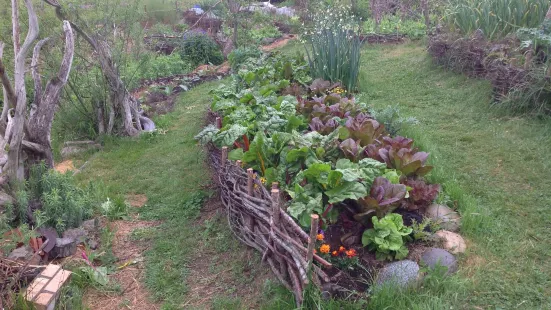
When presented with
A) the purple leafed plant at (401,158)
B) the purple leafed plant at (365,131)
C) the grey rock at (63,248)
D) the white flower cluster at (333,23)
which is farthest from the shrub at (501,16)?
the grey rock at (63,248)

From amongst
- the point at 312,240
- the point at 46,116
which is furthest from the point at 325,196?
the point at 46,116

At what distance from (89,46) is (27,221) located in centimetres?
354

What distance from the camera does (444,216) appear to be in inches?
136

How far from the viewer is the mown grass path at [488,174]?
9.55 feet

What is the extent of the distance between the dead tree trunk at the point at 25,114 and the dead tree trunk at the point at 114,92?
4.94ft

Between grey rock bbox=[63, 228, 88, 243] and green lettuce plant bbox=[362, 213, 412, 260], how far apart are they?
2.31 meters

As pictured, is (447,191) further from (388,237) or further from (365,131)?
(388,237)

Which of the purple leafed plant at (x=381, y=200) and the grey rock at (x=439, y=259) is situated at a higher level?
the purple leafed plant at (x=381, y=200)

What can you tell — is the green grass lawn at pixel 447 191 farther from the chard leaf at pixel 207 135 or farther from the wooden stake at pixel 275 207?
the chard leaf at pixel 207 135

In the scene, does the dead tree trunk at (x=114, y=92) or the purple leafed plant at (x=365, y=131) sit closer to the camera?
the purple leafed plant at (x=365, y=131)

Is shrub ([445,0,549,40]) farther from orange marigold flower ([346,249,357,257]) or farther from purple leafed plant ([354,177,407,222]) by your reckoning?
orange marigold flower ([346,249,357,257])

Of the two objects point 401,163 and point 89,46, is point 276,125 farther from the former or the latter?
point 89,46

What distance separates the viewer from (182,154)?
6.05 metres

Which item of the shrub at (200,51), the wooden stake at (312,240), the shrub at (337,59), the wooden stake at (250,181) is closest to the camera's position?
the wooden stake at (312,240)
